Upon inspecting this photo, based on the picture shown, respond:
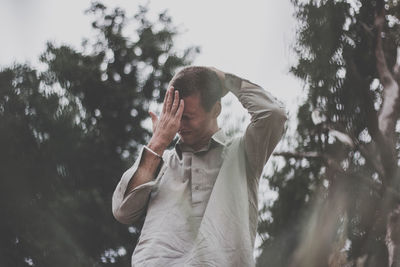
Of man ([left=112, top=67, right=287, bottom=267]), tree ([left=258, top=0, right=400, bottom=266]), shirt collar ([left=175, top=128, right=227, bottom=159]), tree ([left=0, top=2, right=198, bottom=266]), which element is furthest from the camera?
tree ([left=0, top=2, right=198, bottom=266])

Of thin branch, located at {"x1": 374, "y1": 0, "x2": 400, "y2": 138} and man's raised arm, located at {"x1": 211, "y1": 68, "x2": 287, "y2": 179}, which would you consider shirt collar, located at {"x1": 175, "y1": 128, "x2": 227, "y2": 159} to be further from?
thin branch, located at {"x1": 374, "y1": 0, "x2": 400, "y2": 138}

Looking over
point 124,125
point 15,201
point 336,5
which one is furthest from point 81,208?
point 336,5

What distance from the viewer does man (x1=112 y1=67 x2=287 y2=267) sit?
76 centimetres

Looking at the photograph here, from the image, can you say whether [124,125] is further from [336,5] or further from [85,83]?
[336,5]

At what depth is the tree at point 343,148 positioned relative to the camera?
1.63 metres

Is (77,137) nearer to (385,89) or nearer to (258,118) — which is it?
(385,89)

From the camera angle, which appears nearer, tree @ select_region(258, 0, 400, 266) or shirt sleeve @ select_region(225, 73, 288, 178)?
shirt sleeve @ select_region(225, 73, 288, 178)

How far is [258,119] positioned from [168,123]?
13cm

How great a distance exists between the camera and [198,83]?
0.84 meters

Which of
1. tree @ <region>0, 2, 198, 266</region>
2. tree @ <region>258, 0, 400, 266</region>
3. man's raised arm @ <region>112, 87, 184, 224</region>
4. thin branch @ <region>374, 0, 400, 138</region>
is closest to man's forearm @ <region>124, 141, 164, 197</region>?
man's raised arm @ <region>112, 87, 184, 224</region>

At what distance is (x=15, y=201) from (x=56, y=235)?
1.21ft

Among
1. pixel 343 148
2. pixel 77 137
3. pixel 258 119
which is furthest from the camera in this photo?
pixel 77 137

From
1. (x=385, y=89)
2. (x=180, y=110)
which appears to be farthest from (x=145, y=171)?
(x=385, y=89)

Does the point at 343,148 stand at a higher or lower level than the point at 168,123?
lower
